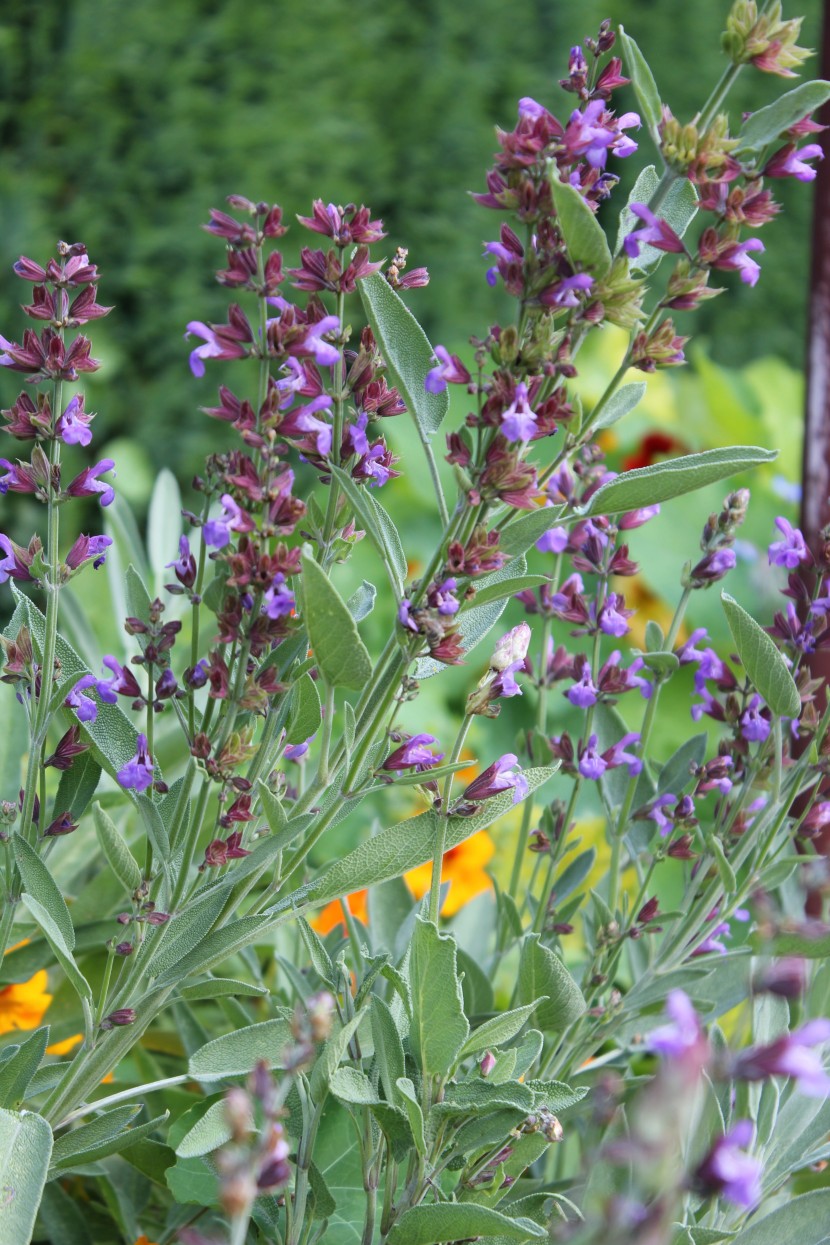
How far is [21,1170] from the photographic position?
A: 1.91 ft

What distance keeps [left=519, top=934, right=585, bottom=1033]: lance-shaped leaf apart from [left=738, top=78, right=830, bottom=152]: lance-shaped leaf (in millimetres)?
414

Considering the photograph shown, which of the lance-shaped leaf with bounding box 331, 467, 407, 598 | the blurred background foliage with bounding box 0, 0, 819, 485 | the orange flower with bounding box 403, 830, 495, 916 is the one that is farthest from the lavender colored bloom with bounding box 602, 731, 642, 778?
the blurred background foliage with bounding box 0, 0, 819, 485

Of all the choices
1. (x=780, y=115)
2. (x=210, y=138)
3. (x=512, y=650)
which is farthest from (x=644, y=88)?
(x=210, y=138)

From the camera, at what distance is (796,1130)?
0.73 meters

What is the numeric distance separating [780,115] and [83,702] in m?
0.46

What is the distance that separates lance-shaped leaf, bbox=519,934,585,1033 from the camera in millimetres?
697

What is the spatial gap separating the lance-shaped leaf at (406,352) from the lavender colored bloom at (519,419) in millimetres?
67

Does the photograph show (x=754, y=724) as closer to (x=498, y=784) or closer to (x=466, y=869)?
(x=498, y=784)

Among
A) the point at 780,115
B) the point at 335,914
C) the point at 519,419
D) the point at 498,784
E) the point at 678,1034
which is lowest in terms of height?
the point at 335,914

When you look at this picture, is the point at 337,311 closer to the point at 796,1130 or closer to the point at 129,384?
the point at 796,1130

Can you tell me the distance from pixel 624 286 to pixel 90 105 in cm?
291

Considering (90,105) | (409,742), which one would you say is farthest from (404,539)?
(409,742)

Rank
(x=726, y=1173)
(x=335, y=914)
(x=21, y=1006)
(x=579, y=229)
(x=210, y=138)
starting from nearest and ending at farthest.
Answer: (x=726, y=1173)
(x=579, y=229)
(x=21, y=1006)
(x=335, y=914)
(x=210, y=138)

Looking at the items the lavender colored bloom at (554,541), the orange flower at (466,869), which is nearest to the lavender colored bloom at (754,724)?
the lavender colored bloom at (554,541)
